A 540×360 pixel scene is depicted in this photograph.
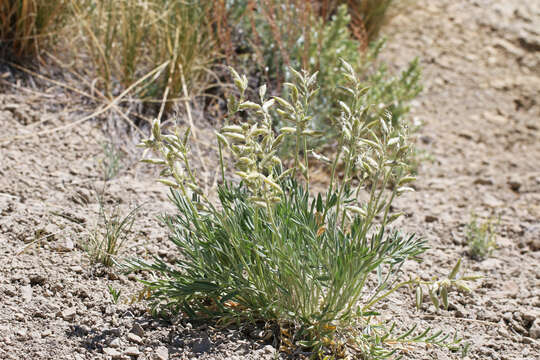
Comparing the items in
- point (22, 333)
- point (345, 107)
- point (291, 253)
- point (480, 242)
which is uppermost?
point (345, 107)

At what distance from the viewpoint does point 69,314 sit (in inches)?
76.5

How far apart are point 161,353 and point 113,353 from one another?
14cm

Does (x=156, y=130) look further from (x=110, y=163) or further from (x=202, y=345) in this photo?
(x=110, y=163)

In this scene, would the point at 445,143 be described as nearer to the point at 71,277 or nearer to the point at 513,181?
the point at 513,181

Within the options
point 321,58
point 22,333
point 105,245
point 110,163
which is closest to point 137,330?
point 22,333

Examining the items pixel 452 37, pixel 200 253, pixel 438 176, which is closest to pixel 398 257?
pixel 200 253

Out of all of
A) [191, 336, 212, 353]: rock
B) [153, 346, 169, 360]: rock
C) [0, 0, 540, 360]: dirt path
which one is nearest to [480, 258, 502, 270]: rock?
[0, 0, 540, 360]: dirt path

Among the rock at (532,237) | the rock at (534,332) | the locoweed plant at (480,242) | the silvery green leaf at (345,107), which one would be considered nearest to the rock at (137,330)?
the silvery green leaf at (345,107)

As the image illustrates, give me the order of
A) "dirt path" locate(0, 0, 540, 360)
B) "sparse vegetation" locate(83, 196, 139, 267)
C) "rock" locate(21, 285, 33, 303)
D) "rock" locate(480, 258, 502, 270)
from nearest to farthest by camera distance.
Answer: "dirt path" locate(0, 0, 540, 360) < "rock" locate(21, 285, 33, 303) < "sparse vegetation" locate(83, 196, 139, 267) < "rock" locate(480, 258, 502, 270)

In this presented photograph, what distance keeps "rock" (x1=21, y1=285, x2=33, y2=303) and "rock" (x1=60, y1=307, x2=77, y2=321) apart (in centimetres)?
14

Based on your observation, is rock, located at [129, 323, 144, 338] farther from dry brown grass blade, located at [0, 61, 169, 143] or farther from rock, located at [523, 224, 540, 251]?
rock, located at [523, 224, 540, 251]

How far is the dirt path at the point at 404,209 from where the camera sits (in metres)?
1.90

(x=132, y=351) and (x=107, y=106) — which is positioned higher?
(x=107, y=106)

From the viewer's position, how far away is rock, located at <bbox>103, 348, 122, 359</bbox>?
1.80m
